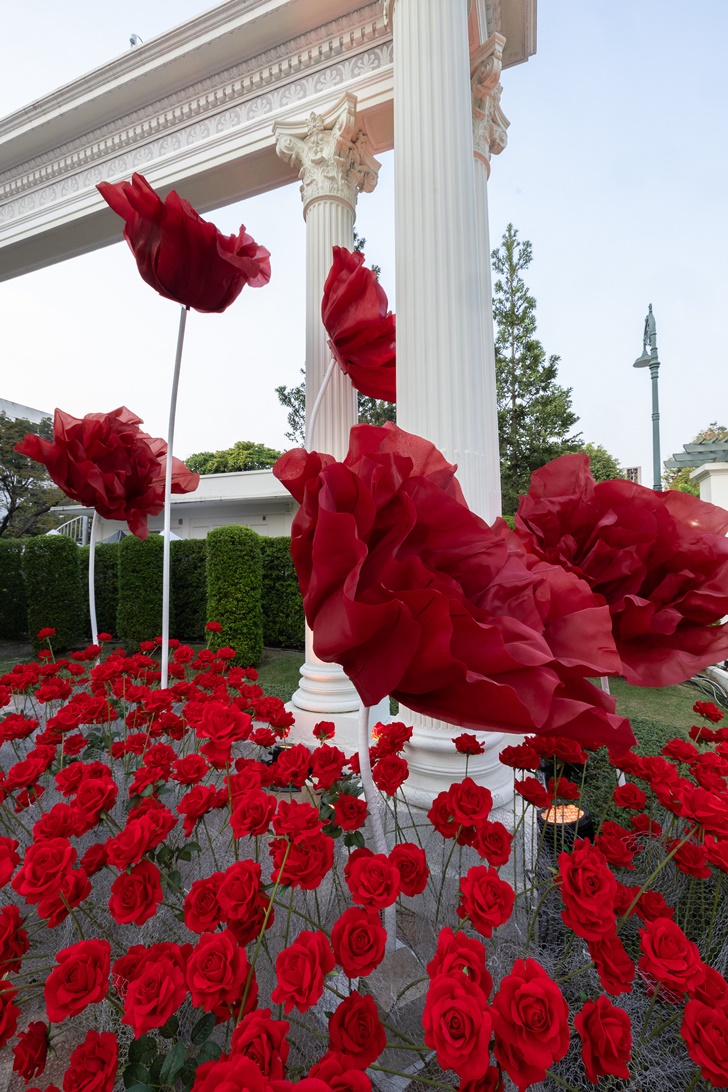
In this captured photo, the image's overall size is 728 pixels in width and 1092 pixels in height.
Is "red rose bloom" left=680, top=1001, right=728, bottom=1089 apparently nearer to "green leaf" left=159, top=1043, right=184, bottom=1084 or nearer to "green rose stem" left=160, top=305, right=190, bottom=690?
"green leaf" left=159, top=1043, right=184, bottom=1084

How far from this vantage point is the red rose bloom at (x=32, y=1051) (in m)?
0.65

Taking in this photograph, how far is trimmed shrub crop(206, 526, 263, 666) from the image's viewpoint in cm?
763

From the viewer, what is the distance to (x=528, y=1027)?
1.74ft

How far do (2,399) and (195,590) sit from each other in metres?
23.1

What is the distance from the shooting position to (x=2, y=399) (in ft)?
83.3

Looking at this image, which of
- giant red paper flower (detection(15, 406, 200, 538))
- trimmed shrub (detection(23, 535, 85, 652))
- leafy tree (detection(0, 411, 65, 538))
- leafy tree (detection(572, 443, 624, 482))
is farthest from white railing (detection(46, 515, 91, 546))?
leafy tree (detection(572, 443, 624, 482))

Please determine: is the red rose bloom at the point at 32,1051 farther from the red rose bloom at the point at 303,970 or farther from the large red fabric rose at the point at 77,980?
Answer: the red rose bloom at the point at 303,970

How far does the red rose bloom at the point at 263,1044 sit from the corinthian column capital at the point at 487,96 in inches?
193

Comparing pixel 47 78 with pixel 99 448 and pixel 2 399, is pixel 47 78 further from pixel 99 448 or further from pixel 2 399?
pixel 2 399

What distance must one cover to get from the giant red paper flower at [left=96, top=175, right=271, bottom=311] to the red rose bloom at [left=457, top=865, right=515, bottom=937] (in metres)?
2.04

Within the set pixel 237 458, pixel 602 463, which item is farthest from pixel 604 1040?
pixel 602 463

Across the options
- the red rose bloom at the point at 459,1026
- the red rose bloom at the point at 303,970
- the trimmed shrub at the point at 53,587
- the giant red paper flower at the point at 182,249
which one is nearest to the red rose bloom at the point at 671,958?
the red rose bloom at the point at 459,1026

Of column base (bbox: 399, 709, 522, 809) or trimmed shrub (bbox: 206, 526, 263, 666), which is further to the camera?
trimmed shrub (bbox: 206, 526, 263, 666)

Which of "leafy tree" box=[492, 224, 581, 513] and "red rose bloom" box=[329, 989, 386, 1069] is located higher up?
"leafy tree" box=[492, 224, 581, 513]
